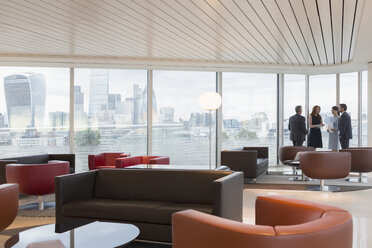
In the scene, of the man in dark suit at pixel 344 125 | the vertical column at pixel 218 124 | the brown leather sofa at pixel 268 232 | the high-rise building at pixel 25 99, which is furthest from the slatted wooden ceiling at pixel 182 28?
the brown leather sofa at pixel 268 232

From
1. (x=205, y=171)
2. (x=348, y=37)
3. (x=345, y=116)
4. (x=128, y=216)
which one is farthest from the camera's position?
(x=345, y=116)

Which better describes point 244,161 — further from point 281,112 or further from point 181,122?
point 281,112

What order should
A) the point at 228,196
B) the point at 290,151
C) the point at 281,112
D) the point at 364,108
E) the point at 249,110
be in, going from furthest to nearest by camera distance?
the point at 281,112 → the point at 249,110 → the point at 364,108 → the point at 290,151 → the point at 228,196

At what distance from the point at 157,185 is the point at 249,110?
302 inches

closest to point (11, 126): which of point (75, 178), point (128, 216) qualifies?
point (75, 178)

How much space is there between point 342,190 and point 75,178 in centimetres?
530

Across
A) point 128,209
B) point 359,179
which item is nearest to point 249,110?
point 359,179

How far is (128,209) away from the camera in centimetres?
411

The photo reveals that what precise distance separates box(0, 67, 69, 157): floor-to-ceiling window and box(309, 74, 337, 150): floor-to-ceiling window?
746 centimetres

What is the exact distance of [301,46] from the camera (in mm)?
7996

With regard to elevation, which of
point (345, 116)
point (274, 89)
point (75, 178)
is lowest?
point (75, 178)

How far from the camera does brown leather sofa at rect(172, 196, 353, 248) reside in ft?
6.56

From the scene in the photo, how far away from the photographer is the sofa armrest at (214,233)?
78.8 inches

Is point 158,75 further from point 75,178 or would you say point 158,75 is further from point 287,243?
point 287,243
